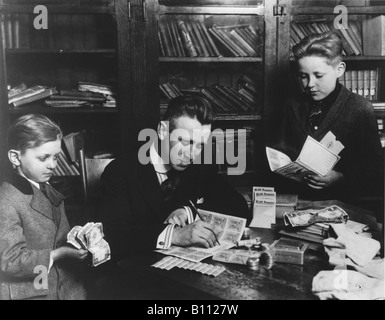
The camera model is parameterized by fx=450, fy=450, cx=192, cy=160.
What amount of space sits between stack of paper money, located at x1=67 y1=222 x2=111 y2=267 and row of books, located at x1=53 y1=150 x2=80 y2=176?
116cm

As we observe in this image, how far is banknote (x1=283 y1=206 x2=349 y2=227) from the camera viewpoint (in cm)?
184

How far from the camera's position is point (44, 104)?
9.46 feet

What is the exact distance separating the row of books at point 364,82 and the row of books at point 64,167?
190 centimetres

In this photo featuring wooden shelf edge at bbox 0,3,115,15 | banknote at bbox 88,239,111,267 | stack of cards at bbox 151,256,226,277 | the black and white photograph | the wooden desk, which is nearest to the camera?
the wooden desk

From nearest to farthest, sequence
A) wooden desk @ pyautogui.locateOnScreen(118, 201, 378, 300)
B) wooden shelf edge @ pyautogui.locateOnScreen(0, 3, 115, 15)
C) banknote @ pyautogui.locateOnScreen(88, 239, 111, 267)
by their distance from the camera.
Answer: wooden desk @ pyautogui.locateOnScreen(118, 201, 378, 300), banknote @ pyautogui.locateOnScreen(88, 239, 111, 267), wooden shelf edge @ pyautogui.locateOnScreen(0, 3, 115, 15)

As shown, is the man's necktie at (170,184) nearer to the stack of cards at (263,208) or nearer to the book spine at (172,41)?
the stack of cards at (263,208)

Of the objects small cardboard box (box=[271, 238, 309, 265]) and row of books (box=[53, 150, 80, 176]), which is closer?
small cardboard box (box=[271, 238, 309, 265])

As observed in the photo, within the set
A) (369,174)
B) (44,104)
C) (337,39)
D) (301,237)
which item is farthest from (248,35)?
(301,237)

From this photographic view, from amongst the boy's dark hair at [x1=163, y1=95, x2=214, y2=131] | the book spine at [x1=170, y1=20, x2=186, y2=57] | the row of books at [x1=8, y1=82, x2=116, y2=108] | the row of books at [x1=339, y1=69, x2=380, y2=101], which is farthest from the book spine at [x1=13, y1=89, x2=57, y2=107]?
the row of books at [x1=339, y1=69, x2=380, y2=101]

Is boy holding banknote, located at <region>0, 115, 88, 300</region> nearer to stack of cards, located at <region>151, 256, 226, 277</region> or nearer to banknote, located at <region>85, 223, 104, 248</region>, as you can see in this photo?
banknote, located at <region>85, 223, 104, 248</region>

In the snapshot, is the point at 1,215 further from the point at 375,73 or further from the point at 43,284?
the point at 375,73

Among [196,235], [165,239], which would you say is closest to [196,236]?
[196,235]

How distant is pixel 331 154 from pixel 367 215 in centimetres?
47

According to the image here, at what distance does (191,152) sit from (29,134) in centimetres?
74
